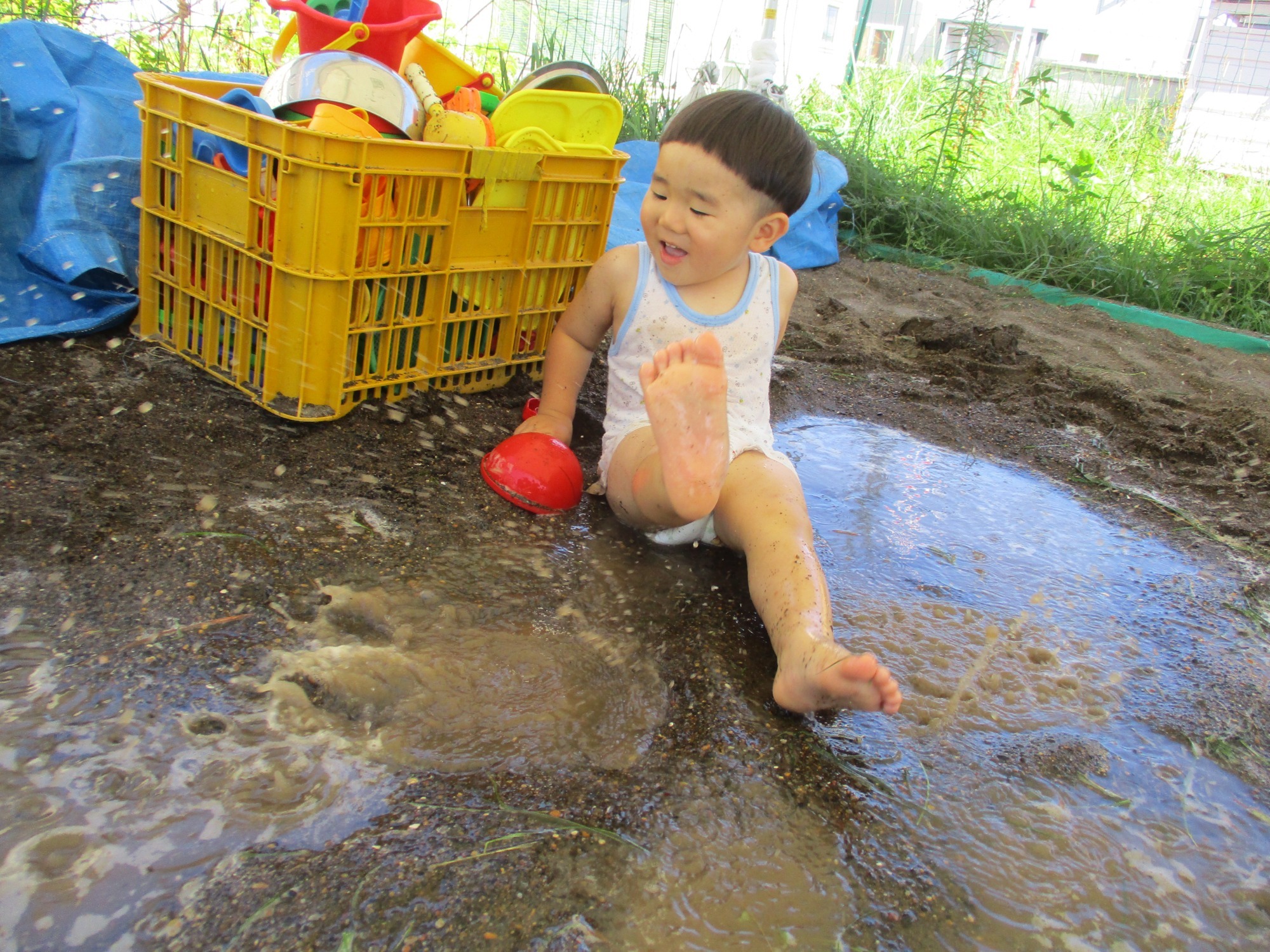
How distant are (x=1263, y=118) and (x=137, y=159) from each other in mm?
12219

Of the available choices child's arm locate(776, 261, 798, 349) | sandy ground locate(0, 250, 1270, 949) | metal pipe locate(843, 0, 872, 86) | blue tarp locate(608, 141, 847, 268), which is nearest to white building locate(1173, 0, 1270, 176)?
metal pipe locate(843, 0, 872, 86)

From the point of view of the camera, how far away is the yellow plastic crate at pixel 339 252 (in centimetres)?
198

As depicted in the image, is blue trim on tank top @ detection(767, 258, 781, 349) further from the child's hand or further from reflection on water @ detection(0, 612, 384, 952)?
reflection on water @ detection(0, 612, 384, 952)

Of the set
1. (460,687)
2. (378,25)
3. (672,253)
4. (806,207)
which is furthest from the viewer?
(806,207)

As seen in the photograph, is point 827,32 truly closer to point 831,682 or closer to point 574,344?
point 574,344

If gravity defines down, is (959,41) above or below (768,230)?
above

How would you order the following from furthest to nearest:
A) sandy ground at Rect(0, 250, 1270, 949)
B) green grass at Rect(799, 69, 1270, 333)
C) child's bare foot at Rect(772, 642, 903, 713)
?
green grass at Rect(799, 69, 1270, 333), child's bare foot at Rect(772, 642, 903, 713), sandy ground at Rect(0, 250, 1270, 949)

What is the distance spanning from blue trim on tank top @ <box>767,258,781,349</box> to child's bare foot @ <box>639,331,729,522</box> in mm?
654

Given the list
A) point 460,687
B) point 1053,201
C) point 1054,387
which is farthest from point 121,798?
point 1053,201

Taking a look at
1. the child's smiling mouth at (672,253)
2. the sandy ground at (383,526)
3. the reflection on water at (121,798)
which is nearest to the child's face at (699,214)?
the child's smiling mouth at (672,253)

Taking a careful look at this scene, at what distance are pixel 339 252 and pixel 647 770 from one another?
1.32 metres

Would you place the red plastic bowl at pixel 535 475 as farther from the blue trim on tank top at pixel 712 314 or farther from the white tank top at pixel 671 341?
the blue trim on tank top at pixel 712 314

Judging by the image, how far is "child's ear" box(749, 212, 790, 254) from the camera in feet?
7.17

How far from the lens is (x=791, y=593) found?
170 cm
